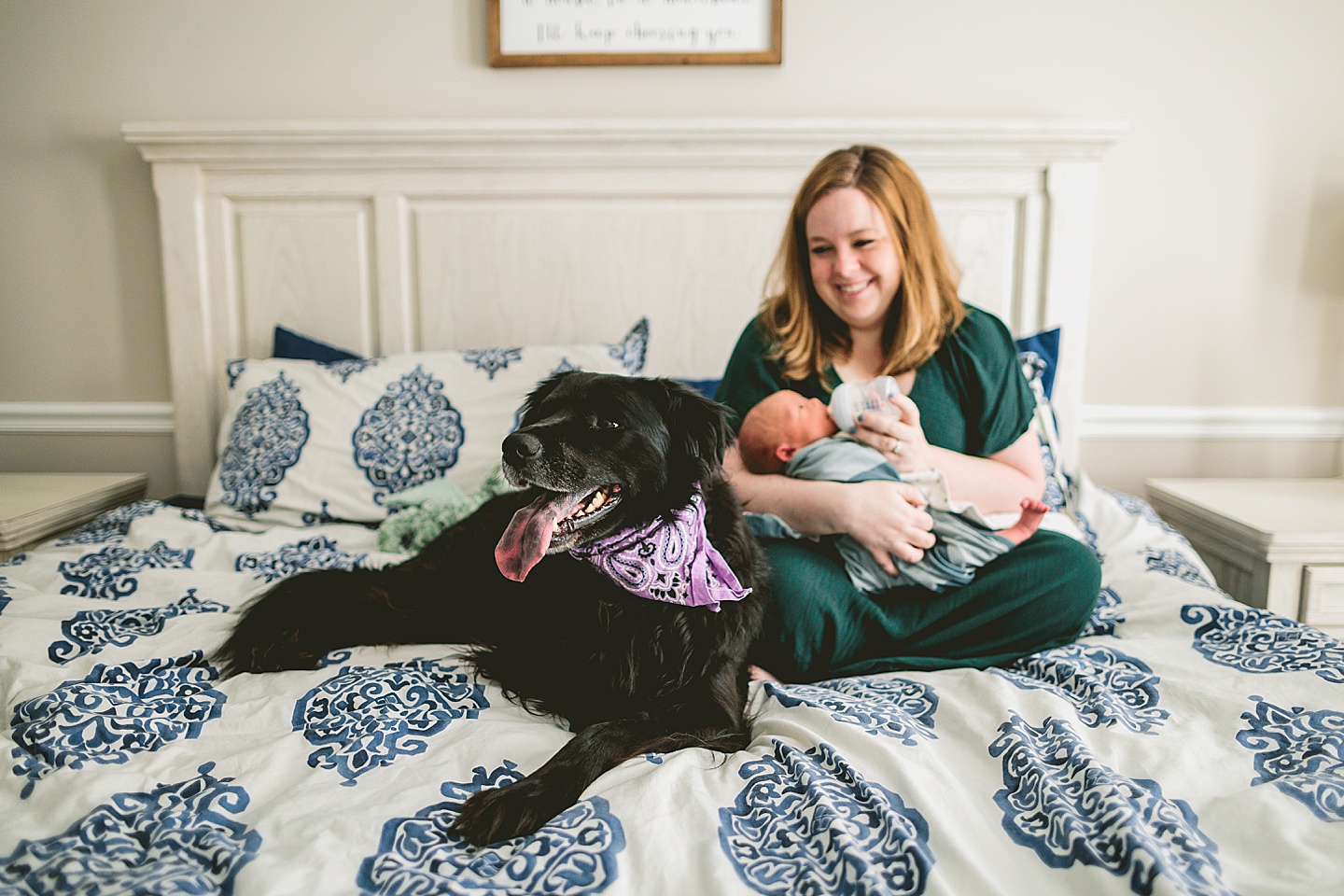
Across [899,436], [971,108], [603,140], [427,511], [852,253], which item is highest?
[971,108]

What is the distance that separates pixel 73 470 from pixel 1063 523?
9.22ft

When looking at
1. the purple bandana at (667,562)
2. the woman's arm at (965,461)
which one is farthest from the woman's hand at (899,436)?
the purple bandana at (667,562)

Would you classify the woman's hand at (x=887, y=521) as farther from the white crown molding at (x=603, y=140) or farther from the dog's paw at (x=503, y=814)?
the white crown molding at (x=603, y=140)

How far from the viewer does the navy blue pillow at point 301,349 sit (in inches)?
88.0

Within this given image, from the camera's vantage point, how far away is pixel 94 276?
7.85ft

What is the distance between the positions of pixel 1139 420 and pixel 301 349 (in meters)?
2.45

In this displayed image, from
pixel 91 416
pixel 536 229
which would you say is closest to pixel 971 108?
pixel 536 229

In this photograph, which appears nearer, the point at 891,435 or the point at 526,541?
the point at 526,541

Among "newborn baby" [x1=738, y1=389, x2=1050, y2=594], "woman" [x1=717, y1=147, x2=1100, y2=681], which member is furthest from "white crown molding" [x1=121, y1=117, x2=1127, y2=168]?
"newborn baby" [x1=738, y1=389, x2=1050, y2=594]

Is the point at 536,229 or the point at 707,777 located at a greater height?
the point at 536,229

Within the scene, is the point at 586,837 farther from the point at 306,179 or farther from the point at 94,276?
the point at 94,276

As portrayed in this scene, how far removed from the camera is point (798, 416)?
1460 millimetres

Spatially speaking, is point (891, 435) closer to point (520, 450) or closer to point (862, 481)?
point (862, 481)

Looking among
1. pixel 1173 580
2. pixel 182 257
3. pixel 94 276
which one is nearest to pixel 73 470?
pixel 94 276
